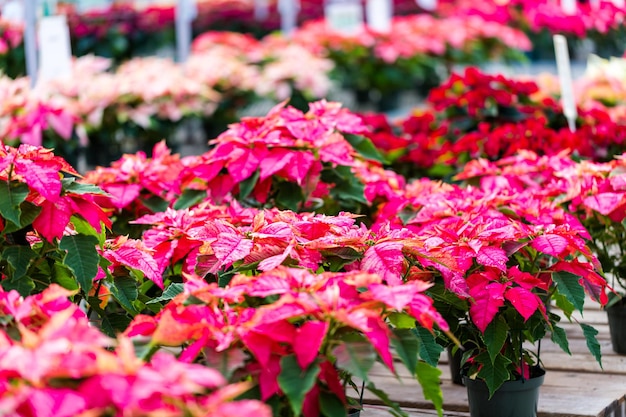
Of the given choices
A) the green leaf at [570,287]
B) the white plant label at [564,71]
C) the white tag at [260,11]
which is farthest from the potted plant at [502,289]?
the white tag at [260,11]

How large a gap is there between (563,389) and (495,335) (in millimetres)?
514

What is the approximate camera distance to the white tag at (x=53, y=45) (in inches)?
151

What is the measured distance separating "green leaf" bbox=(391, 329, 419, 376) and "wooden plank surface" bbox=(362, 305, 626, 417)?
656mm

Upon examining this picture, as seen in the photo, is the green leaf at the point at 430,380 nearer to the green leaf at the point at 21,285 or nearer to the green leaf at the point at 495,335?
the green leaf at the point at 495,335

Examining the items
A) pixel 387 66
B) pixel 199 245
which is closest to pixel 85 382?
pixel 199 245

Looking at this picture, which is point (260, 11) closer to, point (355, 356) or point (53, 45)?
point (53, 45)

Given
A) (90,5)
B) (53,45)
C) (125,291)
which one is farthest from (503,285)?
(90,5)

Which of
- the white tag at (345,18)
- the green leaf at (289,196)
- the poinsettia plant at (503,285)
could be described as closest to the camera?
the poinsettia plant at (503,285)

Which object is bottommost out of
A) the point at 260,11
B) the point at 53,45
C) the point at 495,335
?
the point at 260,11

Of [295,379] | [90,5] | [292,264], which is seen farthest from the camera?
[90,5]

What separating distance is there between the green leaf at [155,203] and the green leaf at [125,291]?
0.68 m

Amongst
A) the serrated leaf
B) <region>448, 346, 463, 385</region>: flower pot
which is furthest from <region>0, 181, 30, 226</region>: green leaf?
<region>448, 346, 463, 385</region>: flower pot

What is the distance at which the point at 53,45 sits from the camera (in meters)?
3.90

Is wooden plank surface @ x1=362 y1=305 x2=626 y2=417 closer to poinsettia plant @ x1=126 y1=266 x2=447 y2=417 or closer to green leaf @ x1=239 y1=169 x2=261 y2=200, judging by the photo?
green leaf @ x1=239 y1=169 x2=261 y2=200
